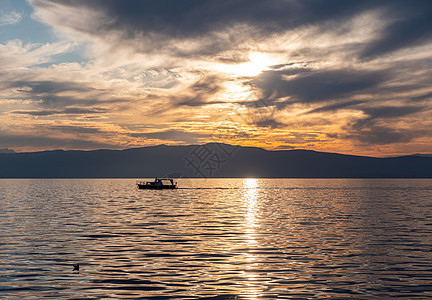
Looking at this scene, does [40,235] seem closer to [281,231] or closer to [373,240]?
[281,231]

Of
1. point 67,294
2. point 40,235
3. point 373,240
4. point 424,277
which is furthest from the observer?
point 40,235

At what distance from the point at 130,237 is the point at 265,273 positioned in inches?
791

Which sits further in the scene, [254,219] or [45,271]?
[254,219]

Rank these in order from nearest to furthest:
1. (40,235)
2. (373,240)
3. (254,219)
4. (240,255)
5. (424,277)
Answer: (424,277) < (240,255) < (373,240) < (40,235) < (254,219)

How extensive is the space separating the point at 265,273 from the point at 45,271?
14.3 meters

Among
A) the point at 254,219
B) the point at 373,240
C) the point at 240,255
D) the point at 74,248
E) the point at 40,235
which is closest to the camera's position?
the point at 240,255

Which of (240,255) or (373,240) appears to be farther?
(373,240)

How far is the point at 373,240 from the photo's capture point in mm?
42438

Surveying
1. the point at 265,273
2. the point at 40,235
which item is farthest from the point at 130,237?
the point at 265,273

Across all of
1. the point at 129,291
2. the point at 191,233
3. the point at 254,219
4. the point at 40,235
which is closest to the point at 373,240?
the point at 191,233

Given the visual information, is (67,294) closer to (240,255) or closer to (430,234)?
(240,255)

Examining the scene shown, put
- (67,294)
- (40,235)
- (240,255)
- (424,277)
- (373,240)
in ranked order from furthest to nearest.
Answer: (40,235), (373,240), (240,255), (424,277), (67,294)

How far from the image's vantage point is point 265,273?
28000 mm

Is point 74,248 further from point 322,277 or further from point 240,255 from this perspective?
point 322,277
